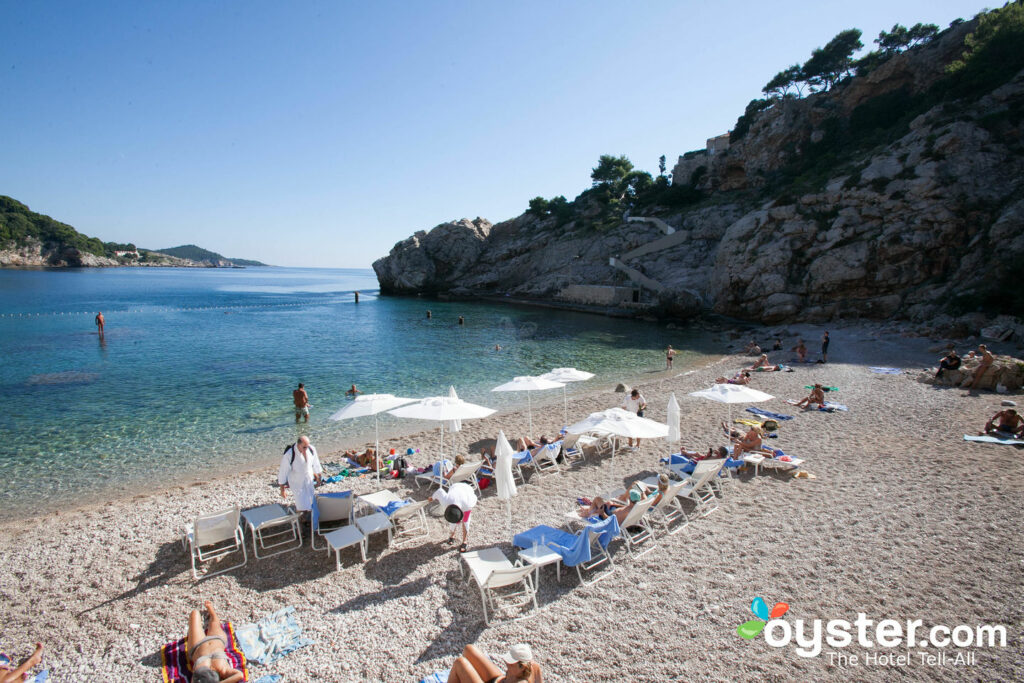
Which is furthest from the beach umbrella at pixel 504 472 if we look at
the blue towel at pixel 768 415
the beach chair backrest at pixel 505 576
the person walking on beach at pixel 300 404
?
the person walking on beach at pixel 300 404

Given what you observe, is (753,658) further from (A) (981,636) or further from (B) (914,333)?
(B) (914,333)

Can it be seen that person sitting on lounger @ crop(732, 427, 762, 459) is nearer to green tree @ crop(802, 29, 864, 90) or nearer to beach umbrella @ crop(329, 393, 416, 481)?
beach umbrella @ crop(329, 393, 416, 481)

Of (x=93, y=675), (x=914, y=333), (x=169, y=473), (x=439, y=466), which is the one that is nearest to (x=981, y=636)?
(x=439, y=466)

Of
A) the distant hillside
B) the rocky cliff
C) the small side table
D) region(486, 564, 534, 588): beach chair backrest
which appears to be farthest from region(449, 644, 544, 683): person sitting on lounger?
the distant hillside

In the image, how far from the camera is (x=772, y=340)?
Result: 3095cm

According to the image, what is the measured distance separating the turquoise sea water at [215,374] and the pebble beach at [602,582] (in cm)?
322

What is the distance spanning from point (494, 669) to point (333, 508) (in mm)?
4448

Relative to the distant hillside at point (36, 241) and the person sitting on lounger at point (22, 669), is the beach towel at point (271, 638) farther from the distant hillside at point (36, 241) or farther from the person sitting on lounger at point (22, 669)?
the distant hillside at point (36, 241)

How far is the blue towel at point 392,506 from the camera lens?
25.1 feet

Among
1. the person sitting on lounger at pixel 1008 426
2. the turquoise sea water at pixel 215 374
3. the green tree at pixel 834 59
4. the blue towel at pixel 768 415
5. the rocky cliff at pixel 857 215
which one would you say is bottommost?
the turquoise sea water at pixel 215 374

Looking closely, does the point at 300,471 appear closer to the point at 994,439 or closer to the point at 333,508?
the point at 333,508

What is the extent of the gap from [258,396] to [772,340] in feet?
99.1

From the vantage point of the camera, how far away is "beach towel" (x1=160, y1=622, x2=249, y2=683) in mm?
4648

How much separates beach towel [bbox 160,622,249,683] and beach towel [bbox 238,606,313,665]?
13 cm
